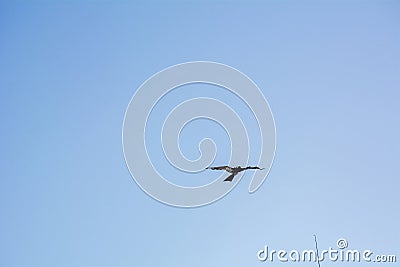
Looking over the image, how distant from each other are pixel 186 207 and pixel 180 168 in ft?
1.20

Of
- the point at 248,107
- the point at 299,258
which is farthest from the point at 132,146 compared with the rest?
the point at 299,258

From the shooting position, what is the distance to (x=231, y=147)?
5250 mm

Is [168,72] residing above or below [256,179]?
above

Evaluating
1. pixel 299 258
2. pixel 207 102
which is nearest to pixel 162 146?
pixel 207 102

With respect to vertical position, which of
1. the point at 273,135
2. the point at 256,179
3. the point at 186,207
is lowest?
the point at 186,207

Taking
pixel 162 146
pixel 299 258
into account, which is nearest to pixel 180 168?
pixel 162 146

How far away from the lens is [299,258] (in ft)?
16.5

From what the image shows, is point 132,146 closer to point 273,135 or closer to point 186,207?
point 186,207

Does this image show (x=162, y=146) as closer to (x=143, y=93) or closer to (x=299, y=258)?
(x=143, y=93)

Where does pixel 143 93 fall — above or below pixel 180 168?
above

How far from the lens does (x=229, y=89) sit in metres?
5.31

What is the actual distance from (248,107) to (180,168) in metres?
0.86

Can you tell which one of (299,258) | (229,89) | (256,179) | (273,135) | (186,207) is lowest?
(299,258)

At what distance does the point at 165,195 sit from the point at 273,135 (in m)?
1.14
